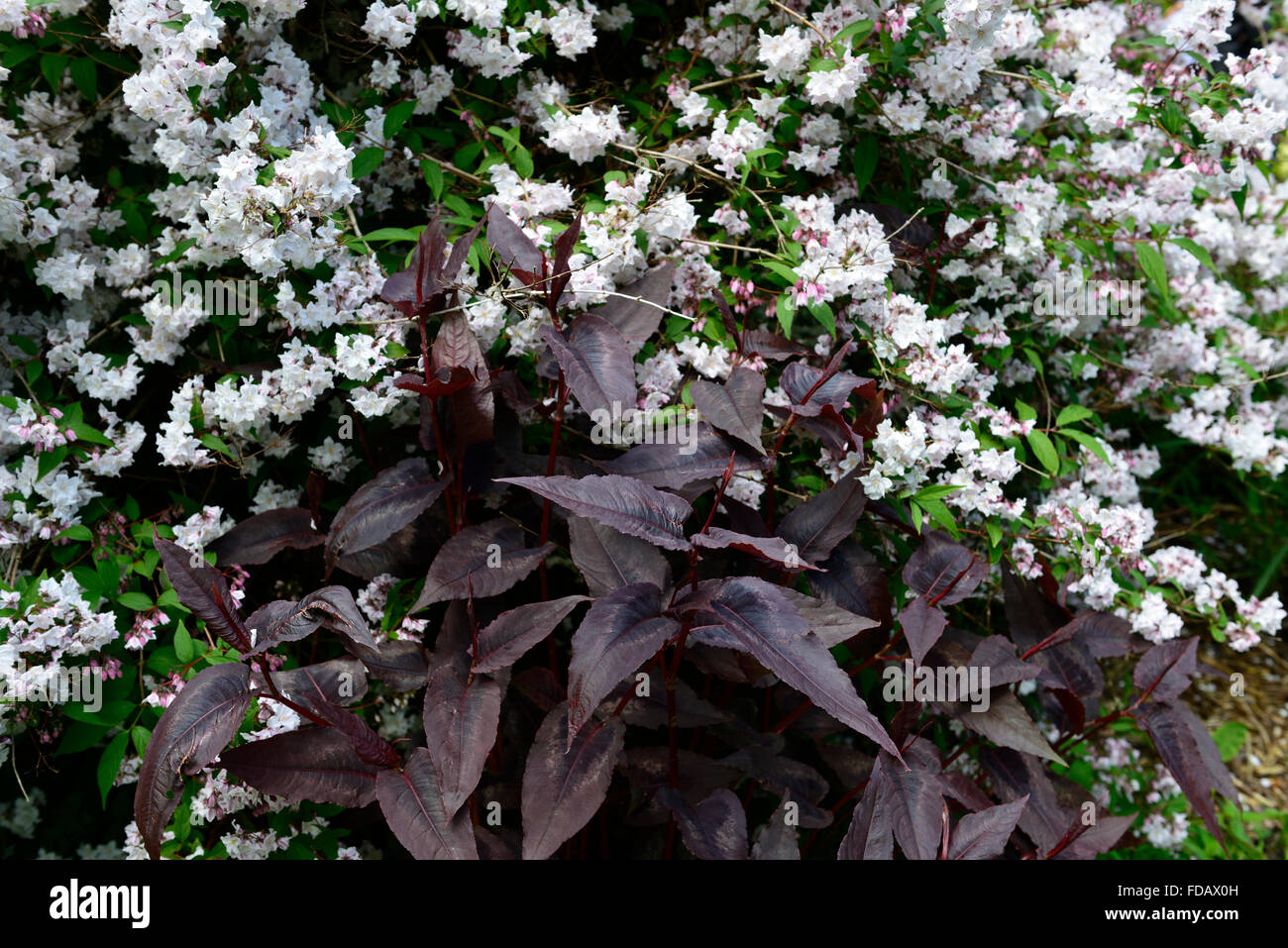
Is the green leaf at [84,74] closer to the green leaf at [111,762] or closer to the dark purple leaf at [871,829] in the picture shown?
the green leaf at [111,762]

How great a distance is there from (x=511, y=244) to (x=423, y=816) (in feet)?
3.79

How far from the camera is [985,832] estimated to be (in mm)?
1754

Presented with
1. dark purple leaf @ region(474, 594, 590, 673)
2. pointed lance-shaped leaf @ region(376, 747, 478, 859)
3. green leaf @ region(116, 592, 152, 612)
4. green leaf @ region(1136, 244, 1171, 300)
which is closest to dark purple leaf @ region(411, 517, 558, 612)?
dark purple leaf @ region(474, 594, 590, 673)

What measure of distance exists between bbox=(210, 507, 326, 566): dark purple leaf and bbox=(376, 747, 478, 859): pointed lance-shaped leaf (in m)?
0.61

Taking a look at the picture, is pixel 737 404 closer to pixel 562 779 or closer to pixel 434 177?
pixel 562 779

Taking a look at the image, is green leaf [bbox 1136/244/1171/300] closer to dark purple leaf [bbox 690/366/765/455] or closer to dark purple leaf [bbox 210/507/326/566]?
dark purple leaf [bbox 690/366/765/455]

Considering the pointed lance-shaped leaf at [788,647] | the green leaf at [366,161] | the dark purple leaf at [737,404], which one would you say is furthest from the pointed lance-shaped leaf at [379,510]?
the green leaf at [366,161]

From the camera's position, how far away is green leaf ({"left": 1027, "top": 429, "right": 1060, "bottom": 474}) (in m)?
2.43

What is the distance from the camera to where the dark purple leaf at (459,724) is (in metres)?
1.65

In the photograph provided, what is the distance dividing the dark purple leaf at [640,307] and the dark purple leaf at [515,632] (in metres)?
0.63

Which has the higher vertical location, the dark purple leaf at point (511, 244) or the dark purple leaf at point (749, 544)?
the dark purple leaf at point (511, 244)
